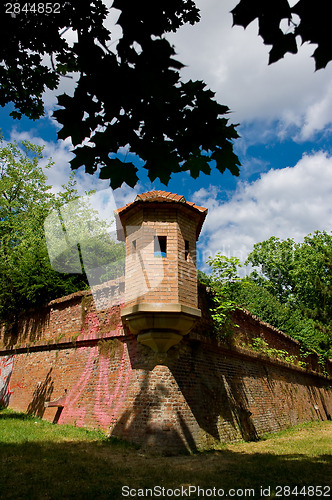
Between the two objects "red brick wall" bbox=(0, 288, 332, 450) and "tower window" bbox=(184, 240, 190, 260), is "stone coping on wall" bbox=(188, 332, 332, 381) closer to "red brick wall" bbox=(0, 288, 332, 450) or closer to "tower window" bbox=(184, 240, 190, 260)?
"red brick wall" bbox=(0, 288, 332, 450)

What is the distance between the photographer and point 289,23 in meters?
2.89

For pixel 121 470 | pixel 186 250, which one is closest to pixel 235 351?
pixel 186 250

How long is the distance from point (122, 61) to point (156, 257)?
617cm

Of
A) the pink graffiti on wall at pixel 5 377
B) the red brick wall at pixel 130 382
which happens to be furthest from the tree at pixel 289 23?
the pink graffiti on wall at pixel 5 377

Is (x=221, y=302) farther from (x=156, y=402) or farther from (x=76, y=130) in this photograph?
(x=76, y=130)

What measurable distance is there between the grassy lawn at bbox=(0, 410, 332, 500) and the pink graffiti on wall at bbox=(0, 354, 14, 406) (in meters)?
4.11

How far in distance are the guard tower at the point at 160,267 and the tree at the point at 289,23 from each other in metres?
6.52

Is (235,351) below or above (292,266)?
below

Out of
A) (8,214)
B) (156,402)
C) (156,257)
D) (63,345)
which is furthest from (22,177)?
(156,402)

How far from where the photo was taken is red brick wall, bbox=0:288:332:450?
28.4ft

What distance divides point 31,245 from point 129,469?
1462cm

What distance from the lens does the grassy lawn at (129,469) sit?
17.5 feet

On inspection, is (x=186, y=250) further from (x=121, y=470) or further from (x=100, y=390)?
(x=121, y=470)

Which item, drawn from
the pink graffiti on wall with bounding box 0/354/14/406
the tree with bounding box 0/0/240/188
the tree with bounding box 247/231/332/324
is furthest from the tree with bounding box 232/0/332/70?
the tree with bounding box 247/231/332/324
